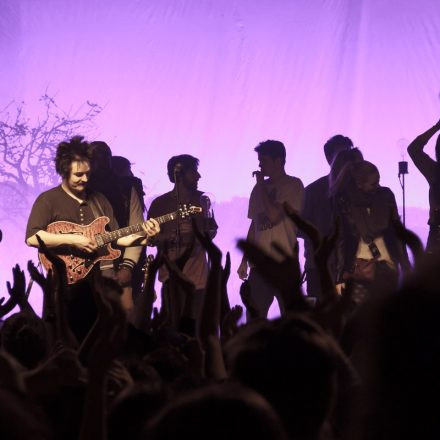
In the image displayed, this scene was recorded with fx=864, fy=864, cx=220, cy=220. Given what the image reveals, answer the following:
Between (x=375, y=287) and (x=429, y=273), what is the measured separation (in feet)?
0.48

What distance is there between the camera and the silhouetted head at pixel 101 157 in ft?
17.6

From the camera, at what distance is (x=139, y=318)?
8.10ft

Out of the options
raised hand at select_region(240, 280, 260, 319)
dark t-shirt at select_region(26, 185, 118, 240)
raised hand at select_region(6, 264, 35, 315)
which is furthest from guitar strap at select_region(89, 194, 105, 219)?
raised hand at select_region(6, 264, 35, 315)

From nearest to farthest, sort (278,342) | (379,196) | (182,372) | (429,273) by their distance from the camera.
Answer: (429,273) < (278,342) < (182,372) < (379,196)

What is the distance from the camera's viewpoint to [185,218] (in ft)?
18.2

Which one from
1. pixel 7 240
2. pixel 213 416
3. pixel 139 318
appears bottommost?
pixel 213 416

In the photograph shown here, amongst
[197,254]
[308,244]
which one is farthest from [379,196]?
[197,254]

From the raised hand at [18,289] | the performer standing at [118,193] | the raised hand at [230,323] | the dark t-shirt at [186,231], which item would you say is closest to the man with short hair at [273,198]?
the dark t-shirt at [186,231]

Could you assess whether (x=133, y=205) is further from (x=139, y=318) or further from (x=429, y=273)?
(x=429, y=273)

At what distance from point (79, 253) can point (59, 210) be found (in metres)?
0.28

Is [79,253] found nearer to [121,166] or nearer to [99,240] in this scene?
[99,240]

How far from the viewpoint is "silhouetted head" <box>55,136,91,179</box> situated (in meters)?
5.10

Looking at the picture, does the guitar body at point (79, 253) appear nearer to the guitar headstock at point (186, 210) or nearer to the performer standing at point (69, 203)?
the performer standing at point (69, 203)

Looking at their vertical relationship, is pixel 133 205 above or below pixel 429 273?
above
